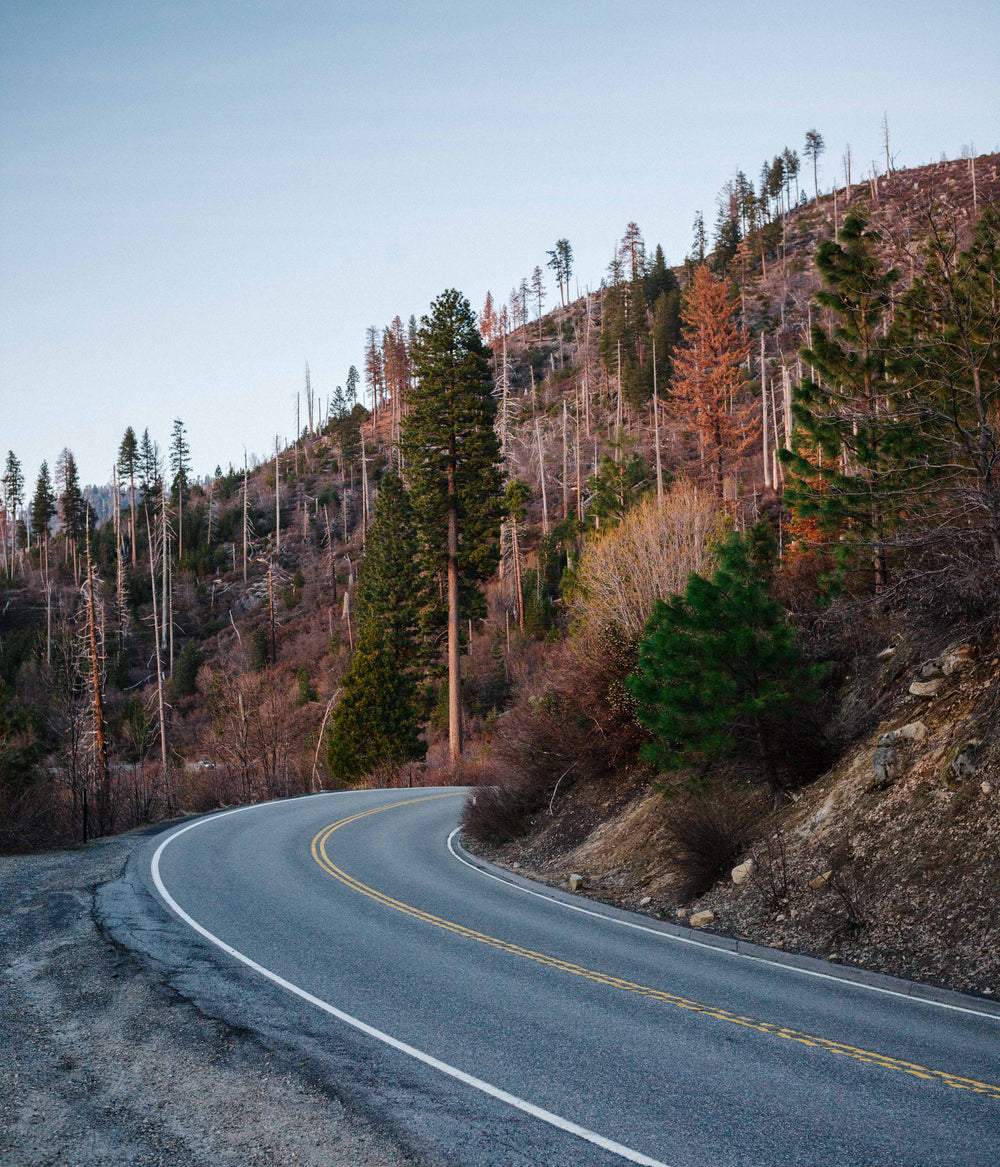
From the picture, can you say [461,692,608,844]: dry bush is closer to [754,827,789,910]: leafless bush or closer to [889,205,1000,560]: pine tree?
[754,827,789,910]: leafless bush

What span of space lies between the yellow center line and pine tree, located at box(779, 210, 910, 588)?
26.9 feet


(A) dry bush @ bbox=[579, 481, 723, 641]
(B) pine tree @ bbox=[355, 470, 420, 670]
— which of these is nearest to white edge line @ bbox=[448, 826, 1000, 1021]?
(A) dry bush @ bbox=[579, 481, 723, 641]

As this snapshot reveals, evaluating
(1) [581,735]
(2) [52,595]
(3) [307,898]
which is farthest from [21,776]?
(2) [52,595]

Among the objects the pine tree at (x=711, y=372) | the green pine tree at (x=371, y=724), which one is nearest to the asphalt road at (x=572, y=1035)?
the green pine tree at (x=371, y=724)

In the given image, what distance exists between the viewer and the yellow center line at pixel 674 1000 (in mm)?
6168

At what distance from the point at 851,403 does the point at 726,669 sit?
20.5ft

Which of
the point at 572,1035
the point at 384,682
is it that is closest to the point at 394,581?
the point at 384,682

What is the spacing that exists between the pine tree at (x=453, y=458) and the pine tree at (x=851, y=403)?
63.9 ft

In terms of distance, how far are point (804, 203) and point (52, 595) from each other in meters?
105

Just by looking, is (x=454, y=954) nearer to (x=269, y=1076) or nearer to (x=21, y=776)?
(x=269, y=1076)

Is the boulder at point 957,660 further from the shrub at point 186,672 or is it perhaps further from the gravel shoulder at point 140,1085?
the shrub at point 186,672

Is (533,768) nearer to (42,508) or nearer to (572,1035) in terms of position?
(572,1035)

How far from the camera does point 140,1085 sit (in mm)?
6000

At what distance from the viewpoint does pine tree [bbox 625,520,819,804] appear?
41.1 ft
